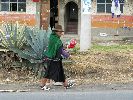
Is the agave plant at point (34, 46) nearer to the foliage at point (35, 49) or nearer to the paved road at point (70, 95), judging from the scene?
the foliage at point (35, 49)

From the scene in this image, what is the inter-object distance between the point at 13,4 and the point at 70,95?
16180 millimetres

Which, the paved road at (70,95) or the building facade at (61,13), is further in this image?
the building facade at (61,13)

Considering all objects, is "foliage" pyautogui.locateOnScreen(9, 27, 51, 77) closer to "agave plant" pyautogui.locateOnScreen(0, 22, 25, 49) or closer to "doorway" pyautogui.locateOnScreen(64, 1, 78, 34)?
"agave plant" pyautogui.locateOnScreen(0, 22, 25, 49)

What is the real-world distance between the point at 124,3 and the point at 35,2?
4.85 metres

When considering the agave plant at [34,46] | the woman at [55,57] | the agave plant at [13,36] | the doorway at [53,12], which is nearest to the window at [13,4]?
the doorway at [53,12]

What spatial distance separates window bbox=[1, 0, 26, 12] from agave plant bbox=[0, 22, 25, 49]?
12134 mm

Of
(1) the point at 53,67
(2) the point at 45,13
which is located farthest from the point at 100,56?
(2) the point at 45,13

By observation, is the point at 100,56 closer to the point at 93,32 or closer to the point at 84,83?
the point at 84,83

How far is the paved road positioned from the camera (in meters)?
10.5

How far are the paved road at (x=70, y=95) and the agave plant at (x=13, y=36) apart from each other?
2.82m

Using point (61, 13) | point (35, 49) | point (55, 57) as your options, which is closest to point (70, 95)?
point (55, 57)

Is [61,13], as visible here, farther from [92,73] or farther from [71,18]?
[92,73]

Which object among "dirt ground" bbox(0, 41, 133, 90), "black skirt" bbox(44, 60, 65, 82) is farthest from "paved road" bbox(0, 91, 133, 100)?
"dirt ground" bbox(0, 41, 133, 90)

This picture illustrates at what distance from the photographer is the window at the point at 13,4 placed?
26.2 meters
